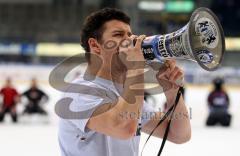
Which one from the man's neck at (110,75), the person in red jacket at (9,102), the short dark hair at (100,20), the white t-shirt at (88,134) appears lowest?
the person in red jacket at (9,102)

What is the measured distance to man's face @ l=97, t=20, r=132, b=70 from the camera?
165 cm

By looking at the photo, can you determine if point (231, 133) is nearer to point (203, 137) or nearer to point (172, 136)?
point (203, 137)

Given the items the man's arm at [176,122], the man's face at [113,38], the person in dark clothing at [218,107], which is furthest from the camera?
the person in dark clothing at [218,107]

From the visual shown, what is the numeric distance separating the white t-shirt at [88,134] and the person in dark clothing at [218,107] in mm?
6979

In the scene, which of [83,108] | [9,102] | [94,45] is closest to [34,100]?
[9,102]

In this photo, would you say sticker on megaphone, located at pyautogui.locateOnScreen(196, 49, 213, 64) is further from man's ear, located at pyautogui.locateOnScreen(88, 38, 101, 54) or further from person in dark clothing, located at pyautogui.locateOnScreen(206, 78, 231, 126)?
person in dark clothing, located at pyautogui.locateOnScreen(206, 78, 231, 126)

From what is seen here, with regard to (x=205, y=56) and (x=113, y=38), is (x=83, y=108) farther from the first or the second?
(x=205, y=56)

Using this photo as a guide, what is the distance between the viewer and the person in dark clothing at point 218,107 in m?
8.49

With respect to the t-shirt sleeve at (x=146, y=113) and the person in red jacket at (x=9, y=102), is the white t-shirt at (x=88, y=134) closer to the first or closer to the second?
the t-shirt sleeve at (x=146, y=113)

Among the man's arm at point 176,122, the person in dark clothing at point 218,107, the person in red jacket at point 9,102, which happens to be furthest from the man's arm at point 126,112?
the person in red jacket at point 9,102

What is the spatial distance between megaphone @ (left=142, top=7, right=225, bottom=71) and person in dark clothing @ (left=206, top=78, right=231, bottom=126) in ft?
22.9

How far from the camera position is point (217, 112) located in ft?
28.6

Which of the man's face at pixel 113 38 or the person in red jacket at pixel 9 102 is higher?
the man's face at pixel 113 38

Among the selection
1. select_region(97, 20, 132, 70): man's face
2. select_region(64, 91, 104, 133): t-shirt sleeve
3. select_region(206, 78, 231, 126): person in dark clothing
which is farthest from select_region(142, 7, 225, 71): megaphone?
select_region(206, 78, 231, 126): person in dark clothing
